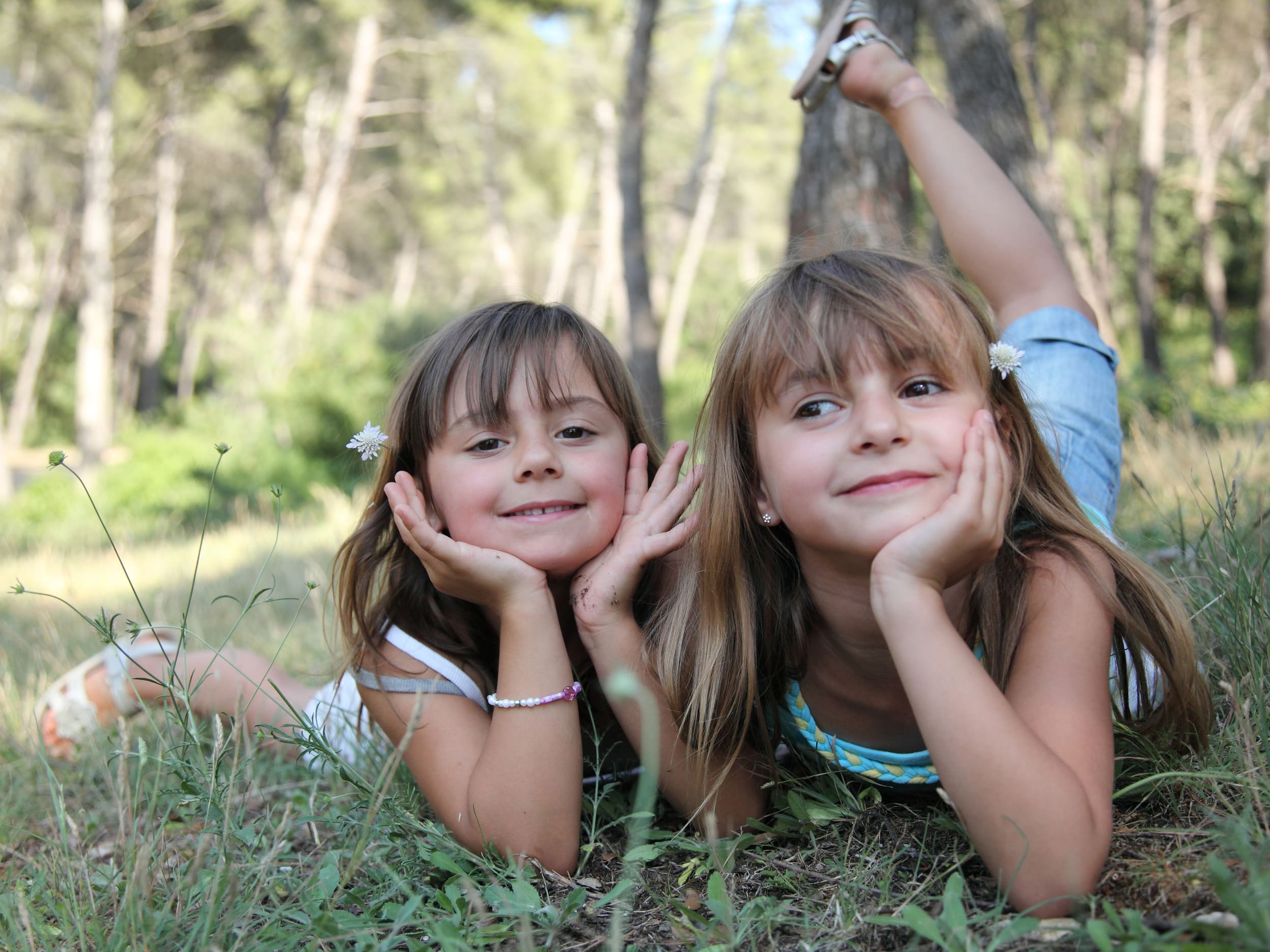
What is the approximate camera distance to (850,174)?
4426 mm

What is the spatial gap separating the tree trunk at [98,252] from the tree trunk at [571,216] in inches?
532

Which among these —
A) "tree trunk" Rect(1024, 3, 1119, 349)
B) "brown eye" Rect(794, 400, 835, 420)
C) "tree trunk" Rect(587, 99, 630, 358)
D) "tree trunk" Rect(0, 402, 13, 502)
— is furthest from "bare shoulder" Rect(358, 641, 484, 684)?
"tree trunk" Rect(587, 99, 630, 358)

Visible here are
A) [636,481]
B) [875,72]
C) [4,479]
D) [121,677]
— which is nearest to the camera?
[636,481]

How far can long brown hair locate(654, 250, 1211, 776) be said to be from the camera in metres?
1.65

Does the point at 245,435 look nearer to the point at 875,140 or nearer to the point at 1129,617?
the point at 875,140

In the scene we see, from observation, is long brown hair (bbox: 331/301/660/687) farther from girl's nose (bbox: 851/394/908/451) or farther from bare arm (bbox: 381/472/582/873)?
girl's nose (bbox: 851/394/908/451)

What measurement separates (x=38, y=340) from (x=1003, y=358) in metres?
28.1

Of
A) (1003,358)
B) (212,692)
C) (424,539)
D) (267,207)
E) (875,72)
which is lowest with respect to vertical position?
(212,692)

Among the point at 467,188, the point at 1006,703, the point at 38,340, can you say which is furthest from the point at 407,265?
the point at 1006,703

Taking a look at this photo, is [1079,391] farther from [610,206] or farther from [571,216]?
[571,216]

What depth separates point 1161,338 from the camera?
2142cm

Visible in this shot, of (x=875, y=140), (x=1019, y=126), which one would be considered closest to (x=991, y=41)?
(x=1019, y=126)

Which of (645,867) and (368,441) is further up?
(368,441)

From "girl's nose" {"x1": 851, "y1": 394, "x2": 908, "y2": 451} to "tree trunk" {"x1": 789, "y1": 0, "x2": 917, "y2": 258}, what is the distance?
2.90 m
